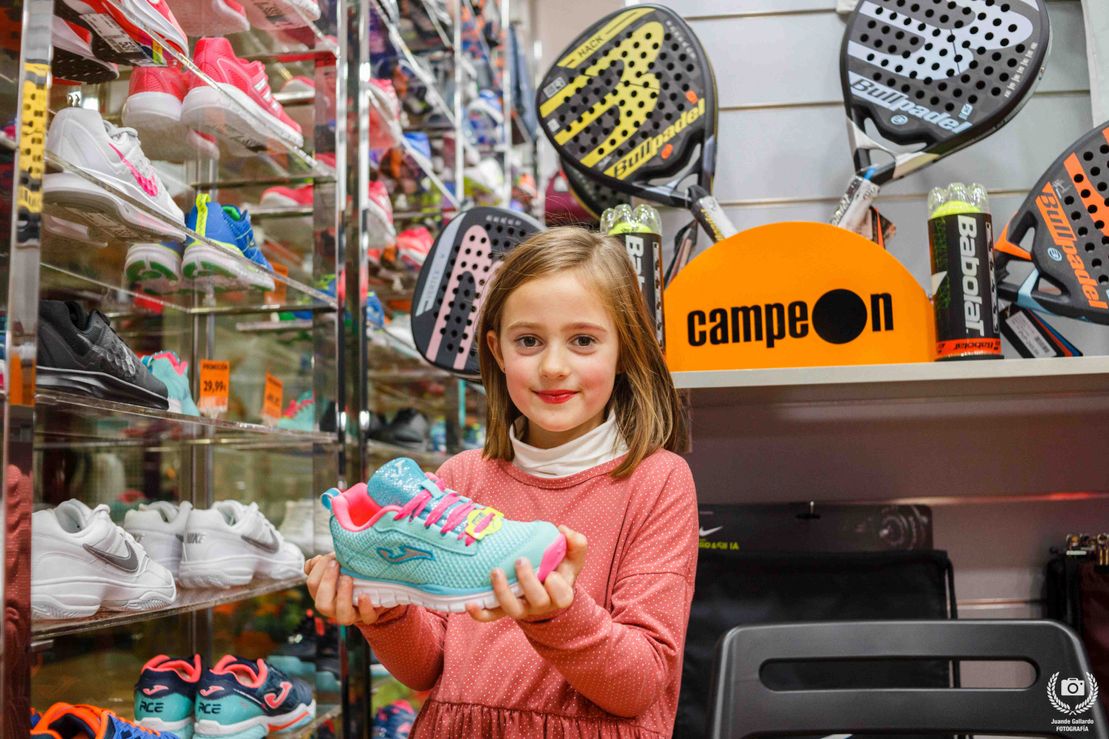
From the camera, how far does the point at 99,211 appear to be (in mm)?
1658

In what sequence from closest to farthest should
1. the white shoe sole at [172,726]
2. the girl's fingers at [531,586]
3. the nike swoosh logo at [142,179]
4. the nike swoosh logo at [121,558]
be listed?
1. the girl's fingers at [531,586]
2. the nike swoosh logo at [121,558]
3. the nike swoosh logo at [142,179]
4. the white shoe sole at [172,726]

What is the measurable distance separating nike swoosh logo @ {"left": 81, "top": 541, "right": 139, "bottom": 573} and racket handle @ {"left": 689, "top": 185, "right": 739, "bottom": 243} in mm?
1131

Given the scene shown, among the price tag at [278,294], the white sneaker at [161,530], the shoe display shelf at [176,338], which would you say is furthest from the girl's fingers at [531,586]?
the price tag at [278,294]

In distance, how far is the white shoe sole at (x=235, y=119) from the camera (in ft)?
6.55

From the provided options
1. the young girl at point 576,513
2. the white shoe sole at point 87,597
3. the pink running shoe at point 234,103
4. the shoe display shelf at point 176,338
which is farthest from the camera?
the pink running shoe at point 234,103

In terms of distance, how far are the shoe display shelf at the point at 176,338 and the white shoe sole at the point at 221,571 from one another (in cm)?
3

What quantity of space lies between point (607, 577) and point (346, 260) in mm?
1753

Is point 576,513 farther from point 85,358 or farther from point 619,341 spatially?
point 85,358

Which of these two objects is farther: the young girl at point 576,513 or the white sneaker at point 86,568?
the white sneaker at point 86,568

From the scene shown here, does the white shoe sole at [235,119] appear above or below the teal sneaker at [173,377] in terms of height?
above

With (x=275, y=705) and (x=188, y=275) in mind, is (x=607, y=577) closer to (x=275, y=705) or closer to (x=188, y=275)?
(x=275, y=705)

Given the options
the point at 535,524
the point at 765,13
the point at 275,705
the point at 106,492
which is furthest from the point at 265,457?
the point at 535,524

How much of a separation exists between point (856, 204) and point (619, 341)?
0.64 meters

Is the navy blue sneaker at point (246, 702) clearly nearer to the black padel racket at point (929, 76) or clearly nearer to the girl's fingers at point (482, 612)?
the girl's fingers at point (482, 612)
